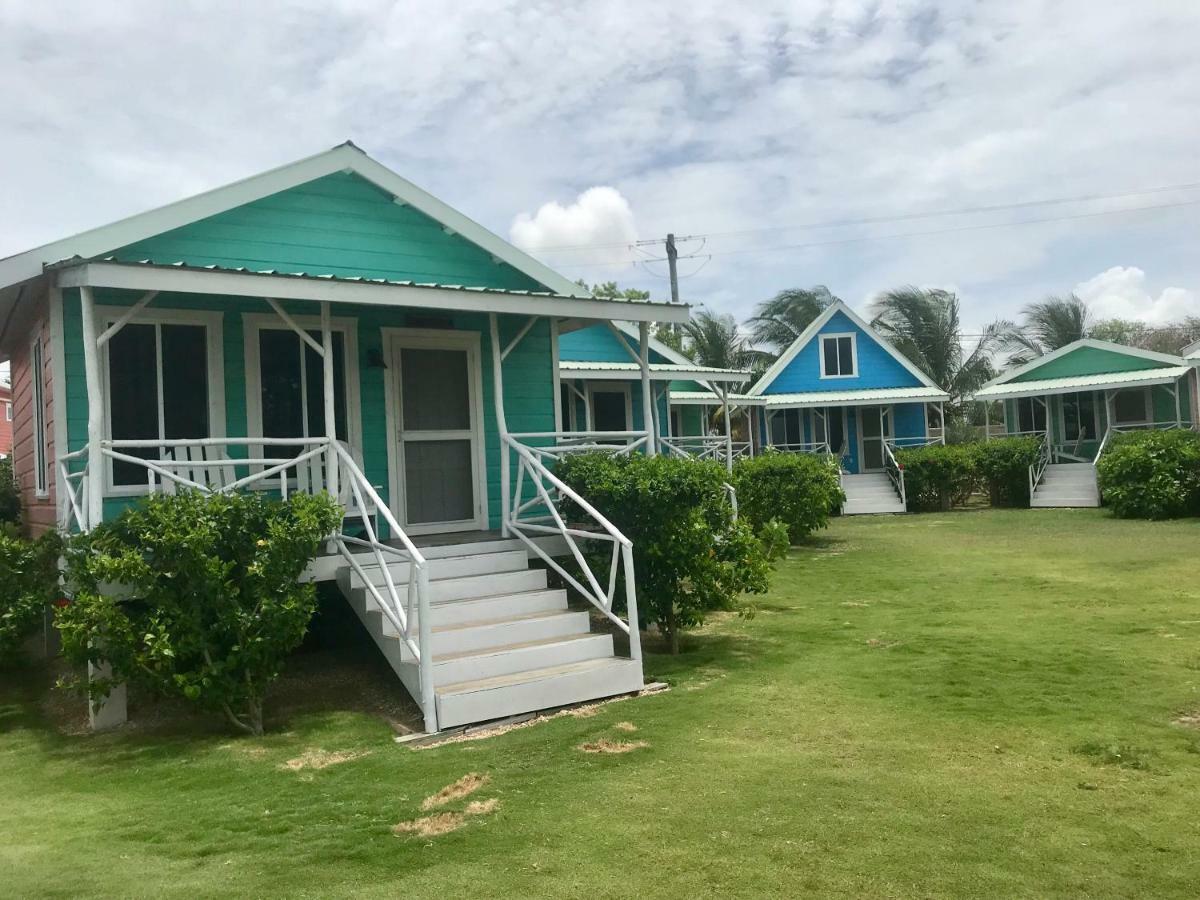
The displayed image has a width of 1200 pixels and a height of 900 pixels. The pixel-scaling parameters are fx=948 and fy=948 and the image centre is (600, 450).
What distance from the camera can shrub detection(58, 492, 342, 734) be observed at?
21.0 ft

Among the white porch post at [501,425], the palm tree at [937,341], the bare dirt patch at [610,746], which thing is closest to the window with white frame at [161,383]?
the white porch post at [501,425]

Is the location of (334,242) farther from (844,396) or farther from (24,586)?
(844,396)

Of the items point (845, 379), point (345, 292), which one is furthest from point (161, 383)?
point (845, 379)

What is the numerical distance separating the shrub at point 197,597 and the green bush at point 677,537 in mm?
2761

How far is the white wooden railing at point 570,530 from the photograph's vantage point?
7.73 meters

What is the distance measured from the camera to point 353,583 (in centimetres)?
802

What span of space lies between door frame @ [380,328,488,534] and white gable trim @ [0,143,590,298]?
106 cm

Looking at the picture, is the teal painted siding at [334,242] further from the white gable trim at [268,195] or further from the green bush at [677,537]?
the green bush at [677,537]

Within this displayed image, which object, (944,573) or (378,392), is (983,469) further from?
(378,392)

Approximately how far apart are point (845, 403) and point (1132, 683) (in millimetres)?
21325

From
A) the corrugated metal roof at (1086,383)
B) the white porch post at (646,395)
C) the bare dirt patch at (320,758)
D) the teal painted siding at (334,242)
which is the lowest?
the bare dirt patch at (320,758)

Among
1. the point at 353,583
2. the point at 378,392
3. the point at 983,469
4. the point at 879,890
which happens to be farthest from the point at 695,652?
the point at 983,469

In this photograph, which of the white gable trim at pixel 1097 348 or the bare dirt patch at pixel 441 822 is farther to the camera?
the white gable trim at pixel 1097 348

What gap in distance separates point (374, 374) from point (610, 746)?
17.2ft
